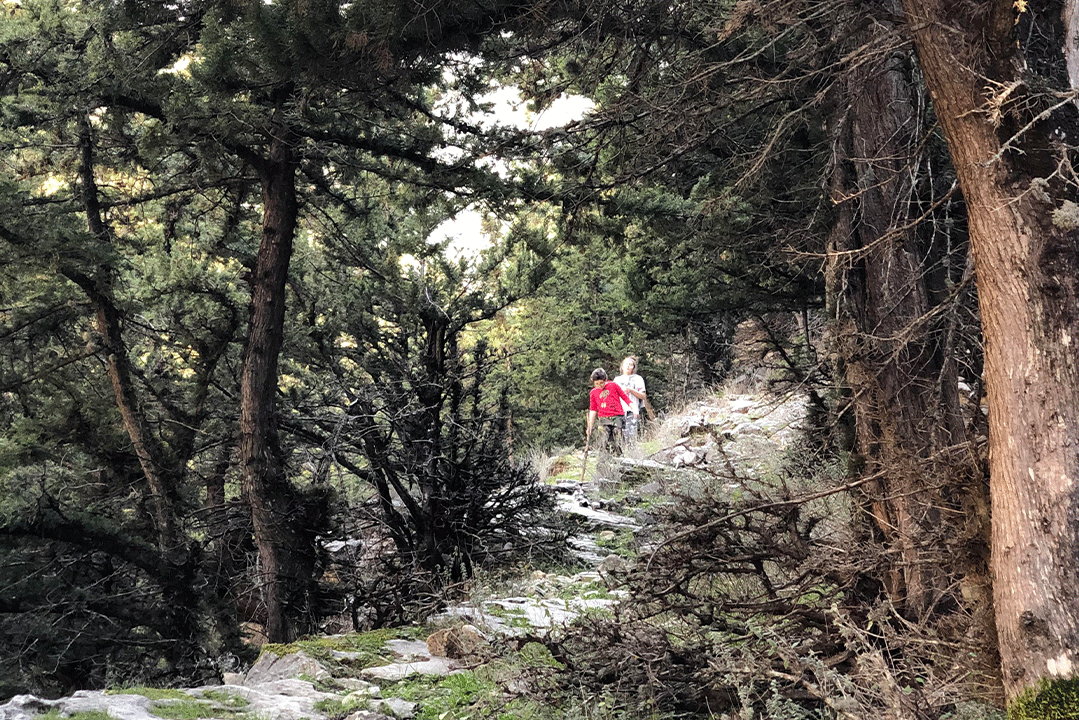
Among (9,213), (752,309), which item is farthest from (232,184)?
(752,309)

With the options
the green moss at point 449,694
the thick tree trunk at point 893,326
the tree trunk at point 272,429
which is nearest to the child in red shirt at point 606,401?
the tree trunk at point 272,429

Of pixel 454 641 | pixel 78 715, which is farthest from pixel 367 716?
pixel 454 641

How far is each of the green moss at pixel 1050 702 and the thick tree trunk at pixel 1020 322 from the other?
0.03 m

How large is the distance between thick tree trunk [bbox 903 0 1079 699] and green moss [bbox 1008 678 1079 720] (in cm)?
3

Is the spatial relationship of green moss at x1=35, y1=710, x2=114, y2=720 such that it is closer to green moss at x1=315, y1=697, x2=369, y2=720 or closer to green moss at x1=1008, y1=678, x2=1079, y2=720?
green moss at x1=315, y1=697, x2=369, y2=720

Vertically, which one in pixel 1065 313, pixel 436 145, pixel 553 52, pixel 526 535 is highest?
pixel 436 145

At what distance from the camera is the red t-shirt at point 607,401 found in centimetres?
1366

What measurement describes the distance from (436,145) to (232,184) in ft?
8.66

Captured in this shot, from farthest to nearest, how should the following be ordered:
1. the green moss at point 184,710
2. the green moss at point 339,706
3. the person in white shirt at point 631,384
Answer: the person in white shirt at point 631,384
the green moss at point 339,706
the green moss at point 184,710

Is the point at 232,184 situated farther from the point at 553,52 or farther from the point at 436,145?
the point at 553,52

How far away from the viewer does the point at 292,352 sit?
34.3 ft

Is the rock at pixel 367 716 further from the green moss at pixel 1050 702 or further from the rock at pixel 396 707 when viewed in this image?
the green moss at pixel 1050 702

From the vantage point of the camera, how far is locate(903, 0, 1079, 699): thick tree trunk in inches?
110

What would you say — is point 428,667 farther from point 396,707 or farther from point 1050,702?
point 1050,702
